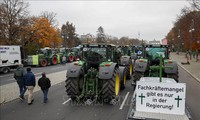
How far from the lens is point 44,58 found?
33.4 metres

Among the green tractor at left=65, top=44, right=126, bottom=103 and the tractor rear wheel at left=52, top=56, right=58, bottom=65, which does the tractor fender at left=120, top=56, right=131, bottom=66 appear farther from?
the tractor rear wheel at left=52, top=56, right=58, bottom=65

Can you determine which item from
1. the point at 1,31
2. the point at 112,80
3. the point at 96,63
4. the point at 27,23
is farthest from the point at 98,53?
the point at 27,23

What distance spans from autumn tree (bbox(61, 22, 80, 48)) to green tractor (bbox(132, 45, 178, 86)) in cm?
6994

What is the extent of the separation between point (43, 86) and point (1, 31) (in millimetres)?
29525

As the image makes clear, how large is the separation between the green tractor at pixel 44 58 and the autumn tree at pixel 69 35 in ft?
151

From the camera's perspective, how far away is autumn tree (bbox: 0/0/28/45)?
37156 millimetres

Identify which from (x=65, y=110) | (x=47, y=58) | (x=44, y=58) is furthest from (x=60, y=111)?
(x=47, y=58)

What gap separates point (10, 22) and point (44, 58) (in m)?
9.77

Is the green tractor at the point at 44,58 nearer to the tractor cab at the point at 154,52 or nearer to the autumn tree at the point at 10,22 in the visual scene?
the autumn tree at the point at 10,22

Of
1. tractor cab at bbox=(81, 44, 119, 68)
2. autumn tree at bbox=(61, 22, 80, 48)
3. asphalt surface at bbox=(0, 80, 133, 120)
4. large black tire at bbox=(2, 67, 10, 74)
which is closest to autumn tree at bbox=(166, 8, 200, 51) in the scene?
large black tire at bbox=(2, 67, 10, 74)

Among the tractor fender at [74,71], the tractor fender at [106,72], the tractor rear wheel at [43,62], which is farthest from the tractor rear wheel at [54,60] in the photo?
the tractor fender at [106,72]

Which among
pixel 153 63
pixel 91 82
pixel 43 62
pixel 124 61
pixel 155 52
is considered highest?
pixel 155 52

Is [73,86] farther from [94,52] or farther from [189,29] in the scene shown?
[189,29]

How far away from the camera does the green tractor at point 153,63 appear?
38.7 ft
